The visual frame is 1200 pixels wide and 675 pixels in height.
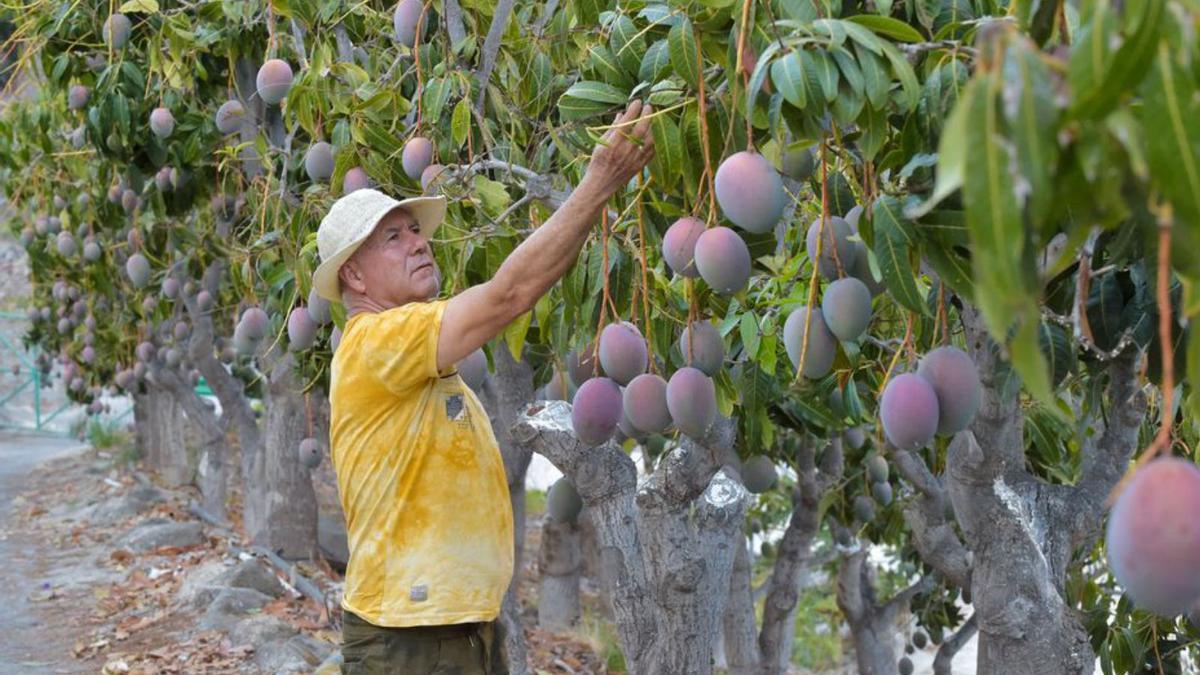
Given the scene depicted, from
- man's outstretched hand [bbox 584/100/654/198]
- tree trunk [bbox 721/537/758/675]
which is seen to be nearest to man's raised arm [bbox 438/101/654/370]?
man's outstretched hand [bbox 584/100/654/198]

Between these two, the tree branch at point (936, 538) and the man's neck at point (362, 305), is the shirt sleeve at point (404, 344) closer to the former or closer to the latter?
the man's neck at point (362, 305)

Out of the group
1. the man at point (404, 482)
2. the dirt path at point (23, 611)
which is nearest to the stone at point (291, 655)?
the dirt path at point (23, 611)

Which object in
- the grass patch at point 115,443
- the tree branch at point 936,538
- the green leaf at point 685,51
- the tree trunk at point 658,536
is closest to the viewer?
the green leaf at point 685,51

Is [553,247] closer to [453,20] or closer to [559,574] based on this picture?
[453,20]

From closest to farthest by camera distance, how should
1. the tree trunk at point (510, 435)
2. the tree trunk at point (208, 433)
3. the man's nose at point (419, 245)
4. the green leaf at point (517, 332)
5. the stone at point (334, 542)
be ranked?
1. the man's nose at point (419, 245)
2. the green leaf at point (517, 332)
3. the tree trunk at point (510, 435)
4. the stone at point (334, 542)
5. the tree trunk at point (208, 433)

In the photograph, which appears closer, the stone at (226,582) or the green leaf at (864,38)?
the green leaf at (864,38)

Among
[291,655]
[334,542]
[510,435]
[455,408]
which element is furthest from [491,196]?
[334,542]

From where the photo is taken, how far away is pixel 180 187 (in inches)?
193

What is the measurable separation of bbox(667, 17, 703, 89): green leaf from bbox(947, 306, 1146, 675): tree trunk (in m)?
0.91

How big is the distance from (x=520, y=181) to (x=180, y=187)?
105 inches

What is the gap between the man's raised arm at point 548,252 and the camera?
1.81 meters

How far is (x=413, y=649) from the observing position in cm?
224

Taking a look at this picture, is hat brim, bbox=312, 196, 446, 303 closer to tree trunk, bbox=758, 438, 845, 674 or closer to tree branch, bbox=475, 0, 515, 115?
tree branch, bbox=475, 0, 515, 115

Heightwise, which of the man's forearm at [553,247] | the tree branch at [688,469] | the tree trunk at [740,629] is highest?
the man's forearm at [553,247]
